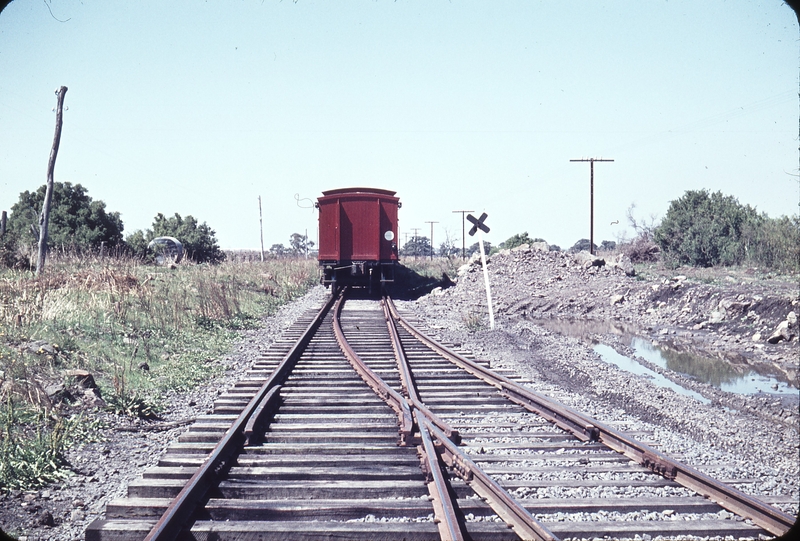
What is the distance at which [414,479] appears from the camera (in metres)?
3.84

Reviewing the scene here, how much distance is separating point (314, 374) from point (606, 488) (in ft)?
14.2

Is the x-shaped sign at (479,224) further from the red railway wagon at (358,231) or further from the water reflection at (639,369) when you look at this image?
the red railway wagon at (358,231)

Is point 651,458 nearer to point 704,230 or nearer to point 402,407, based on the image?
point 402,407

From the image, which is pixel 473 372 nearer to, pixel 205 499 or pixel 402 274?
pixel 205 499

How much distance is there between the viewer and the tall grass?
16.3ft

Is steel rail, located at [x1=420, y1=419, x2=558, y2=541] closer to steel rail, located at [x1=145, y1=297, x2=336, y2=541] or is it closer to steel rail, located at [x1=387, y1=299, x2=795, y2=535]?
steel rail, located at [x1=387, y1=299, x2=795, y2=535]

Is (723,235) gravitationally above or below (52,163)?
below

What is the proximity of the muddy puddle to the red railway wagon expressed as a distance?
21.1 feet

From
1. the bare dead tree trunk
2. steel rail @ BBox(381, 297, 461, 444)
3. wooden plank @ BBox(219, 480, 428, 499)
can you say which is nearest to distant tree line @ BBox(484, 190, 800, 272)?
steel rail @ BBox(381, 297, 461, 444)

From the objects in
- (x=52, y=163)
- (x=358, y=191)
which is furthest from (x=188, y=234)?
(x=358, y=191)

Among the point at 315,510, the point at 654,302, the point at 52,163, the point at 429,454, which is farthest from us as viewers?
the point at 52,163

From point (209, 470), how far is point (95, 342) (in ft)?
18.9

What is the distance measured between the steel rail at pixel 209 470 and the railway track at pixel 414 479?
0.04ft

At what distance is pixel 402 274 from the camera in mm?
28234
